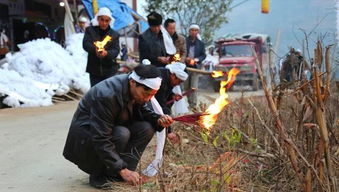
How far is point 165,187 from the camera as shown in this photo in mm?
3701

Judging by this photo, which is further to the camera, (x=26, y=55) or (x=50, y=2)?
(x=50, y=2)

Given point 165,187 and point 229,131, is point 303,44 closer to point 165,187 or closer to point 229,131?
point 165,187

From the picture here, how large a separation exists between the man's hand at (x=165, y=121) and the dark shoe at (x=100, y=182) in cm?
64

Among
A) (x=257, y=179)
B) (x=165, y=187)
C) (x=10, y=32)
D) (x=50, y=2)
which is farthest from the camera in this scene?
(x=50, y=2)

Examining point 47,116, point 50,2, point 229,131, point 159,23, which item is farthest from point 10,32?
point 229,131

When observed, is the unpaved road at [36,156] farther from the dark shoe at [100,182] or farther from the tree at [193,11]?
the tree at [193,11]

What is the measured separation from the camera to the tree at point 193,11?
87.2ft

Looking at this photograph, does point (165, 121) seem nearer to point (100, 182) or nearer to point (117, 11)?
point (100, 182)

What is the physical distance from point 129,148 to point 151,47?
2895 millimetres

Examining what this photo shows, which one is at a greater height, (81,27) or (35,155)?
(81,27)

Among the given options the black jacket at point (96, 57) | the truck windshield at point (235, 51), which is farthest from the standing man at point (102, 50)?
the truck windshield at point (235, 51)

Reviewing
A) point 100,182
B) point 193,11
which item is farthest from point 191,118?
point 193,11

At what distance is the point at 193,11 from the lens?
2689 centimetres

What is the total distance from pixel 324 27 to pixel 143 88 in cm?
196
